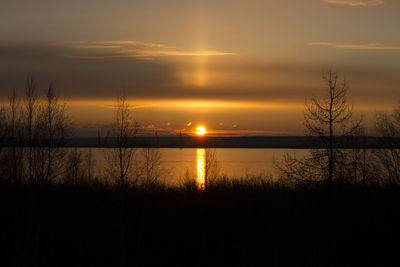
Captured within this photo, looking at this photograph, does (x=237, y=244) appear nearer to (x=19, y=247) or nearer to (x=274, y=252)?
(x=274, y=252)

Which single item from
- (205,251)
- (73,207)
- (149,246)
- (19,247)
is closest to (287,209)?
(205,251)

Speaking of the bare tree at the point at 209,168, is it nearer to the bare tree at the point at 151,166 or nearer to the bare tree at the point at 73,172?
the bare tree at the point at 151,166

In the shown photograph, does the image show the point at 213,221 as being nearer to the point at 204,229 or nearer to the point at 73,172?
the point at 204,229

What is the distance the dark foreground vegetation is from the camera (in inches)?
883

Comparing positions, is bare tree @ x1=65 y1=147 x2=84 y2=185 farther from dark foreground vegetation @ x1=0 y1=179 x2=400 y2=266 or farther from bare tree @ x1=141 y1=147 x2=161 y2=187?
bare tree @ x1=141 y1=147 x2=161 y2=187

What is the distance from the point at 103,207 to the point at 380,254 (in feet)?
61.7

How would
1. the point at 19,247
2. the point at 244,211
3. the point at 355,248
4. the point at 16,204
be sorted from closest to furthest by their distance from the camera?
the point at 19,247 → the point at 355,248 → the point at 16,204 → the point at 244,211

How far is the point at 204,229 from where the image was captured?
26859 mm

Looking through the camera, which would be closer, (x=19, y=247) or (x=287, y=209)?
(x=19, y=247)

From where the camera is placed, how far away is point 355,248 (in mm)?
23438

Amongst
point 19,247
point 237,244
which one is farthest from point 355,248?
point 19,247

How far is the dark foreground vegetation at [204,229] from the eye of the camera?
2242 cm

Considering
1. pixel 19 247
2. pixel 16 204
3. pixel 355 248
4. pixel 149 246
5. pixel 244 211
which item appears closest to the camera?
pixel 19 247

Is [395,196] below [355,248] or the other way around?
the other way around
